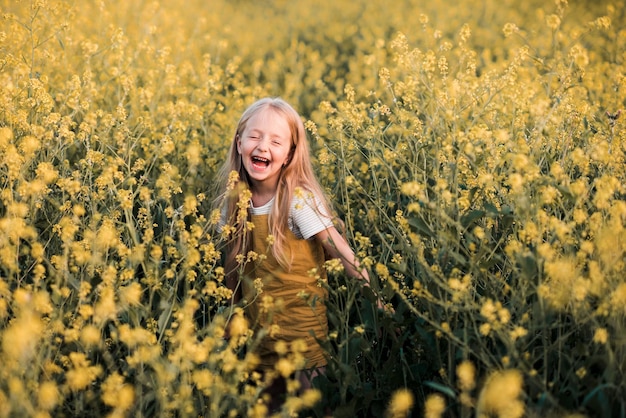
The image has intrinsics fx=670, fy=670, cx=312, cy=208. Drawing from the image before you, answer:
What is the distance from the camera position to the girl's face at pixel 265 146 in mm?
3012

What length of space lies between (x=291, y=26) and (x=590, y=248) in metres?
7.64

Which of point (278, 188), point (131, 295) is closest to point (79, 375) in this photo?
point (131, 295)

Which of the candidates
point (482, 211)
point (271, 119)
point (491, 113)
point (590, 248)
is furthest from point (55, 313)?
point (491, 113)

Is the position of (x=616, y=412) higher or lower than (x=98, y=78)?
lower

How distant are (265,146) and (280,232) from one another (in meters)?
0.40

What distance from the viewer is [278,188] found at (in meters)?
3.03

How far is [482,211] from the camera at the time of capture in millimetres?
2449

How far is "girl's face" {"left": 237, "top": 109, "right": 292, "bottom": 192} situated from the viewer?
9.88 ft

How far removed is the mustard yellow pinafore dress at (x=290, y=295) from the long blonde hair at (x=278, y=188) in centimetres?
5

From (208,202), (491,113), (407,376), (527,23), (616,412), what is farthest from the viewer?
(527,23)

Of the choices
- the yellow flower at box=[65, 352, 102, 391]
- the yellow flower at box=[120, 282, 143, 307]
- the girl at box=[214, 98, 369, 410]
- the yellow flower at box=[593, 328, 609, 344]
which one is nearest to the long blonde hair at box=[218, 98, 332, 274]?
the girl at box=[214, 98, 369, 410]

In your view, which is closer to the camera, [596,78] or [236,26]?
[596,78]

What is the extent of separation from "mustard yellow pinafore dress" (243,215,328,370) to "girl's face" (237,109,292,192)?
22 centimetres

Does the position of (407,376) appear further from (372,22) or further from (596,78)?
(372,22)
